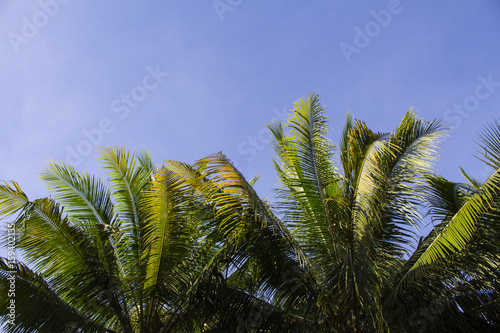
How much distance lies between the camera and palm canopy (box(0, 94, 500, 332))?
652 centimetres

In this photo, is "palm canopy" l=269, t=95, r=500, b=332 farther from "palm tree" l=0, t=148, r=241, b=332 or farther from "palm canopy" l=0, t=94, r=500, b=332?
"palm tree" l=0, t=148, r=241, b=332

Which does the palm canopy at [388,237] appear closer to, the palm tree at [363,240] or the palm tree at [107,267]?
the palm tree at [363,240]

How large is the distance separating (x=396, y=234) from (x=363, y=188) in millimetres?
1270

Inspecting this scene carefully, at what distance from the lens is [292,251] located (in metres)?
7.29

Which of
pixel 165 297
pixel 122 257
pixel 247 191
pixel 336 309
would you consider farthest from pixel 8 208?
pixel 336 309

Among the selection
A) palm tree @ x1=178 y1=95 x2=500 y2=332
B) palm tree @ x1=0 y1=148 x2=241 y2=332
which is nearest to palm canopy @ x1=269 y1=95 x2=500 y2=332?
palm tree @ x1=178 y1=95 x2=500 y2=332

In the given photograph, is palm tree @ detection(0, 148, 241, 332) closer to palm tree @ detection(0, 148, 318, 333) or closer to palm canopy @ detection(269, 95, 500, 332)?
palm tree @ detection(0, 148, 318, 333)

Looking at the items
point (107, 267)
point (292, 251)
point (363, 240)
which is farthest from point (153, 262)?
point (363, 240)

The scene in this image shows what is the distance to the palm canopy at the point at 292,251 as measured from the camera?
21.4 feet

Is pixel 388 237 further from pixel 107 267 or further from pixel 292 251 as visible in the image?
pixel 107 267

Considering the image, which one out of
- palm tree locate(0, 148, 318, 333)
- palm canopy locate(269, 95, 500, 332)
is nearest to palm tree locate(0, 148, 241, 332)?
palm tree locate(0, 148, 318, 333)

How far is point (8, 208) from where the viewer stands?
286 inches

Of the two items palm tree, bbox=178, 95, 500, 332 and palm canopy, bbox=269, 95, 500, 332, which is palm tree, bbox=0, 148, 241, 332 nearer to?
palm tree, bbox=178, 95, 500, 332

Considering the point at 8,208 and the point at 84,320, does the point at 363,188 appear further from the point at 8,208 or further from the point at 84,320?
the point at 8,208
